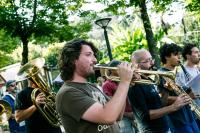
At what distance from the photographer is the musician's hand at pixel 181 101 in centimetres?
484

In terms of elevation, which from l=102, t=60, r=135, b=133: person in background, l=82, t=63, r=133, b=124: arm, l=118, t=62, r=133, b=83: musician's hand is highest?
l=118, t=62, r=133, b=83: musician's hand

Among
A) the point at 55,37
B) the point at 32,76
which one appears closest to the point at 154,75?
the point at 32,76

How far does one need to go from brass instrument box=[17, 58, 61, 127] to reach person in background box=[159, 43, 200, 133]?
4.94 ft

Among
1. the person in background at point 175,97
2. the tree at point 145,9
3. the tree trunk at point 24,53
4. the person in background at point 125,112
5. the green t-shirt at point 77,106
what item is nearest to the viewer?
the green t-shirt at point 77,106

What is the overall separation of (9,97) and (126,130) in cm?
334

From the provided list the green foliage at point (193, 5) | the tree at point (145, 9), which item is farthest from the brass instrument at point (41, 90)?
the green foliage at point (193, 5)

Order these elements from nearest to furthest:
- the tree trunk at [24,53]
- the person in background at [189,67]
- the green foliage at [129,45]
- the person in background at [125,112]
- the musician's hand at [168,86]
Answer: the musician's hand at [168,86]
the person in background at [189,67]
the person in background at [125,112]
the tree trunk at [24,53]
the green foliage at [129,45]

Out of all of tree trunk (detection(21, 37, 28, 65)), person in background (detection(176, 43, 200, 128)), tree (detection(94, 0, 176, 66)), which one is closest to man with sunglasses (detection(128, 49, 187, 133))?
person in background (detection(176, 43, 200, 128))

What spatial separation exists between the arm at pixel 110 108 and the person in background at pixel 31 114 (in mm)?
2477

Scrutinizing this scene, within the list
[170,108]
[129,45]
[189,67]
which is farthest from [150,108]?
[129,45]

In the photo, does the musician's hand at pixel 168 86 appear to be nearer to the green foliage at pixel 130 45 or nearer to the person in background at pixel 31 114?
the person in background at pixel 31 114

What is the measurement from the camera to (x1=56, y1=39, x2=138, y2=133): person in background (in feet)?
10.5

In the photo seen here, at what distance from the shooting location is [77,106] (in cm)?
329

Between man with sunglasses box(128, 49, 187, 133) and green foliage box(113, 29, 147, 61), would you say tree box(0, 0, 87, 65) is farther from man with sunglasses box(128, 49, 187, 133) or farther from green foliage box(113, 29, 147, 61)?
man with sunglasses box(128, 49, 187, 133)
